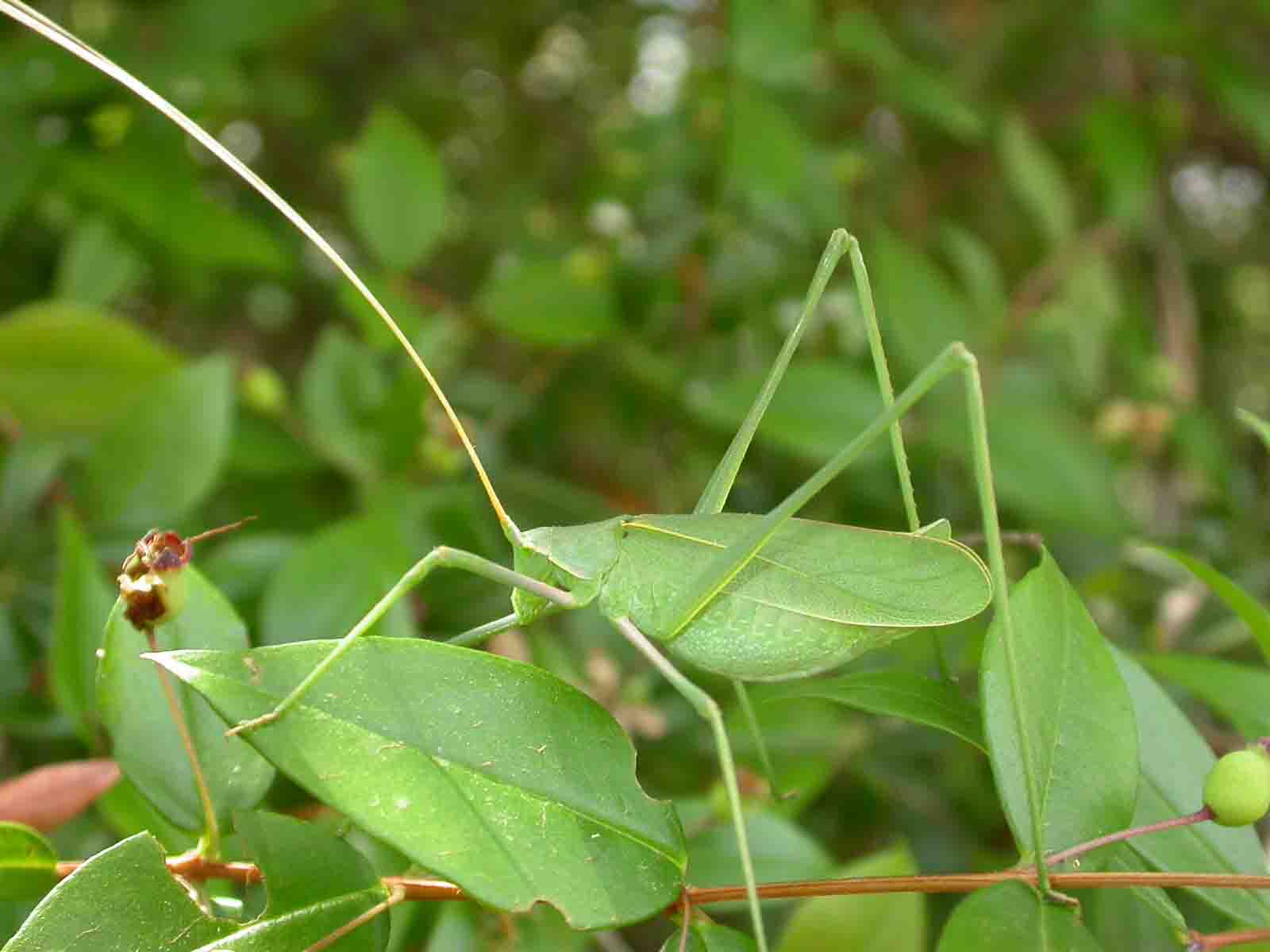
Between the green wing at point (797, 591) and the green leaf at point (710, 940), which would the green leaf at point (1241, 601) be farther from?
the green leaf at point (710, 940)

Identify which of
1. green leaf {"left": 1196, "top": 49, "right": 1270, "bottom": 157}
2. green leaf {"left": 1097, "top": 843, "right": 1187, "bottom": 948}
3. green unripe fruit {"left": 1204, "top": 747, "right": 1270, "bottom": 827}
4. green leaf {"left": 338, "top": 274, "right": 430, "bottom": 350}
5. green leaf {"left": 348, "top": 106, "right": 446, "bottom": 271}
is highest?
green leaf {"left": 1196, "top": 49, "right": 1270, "bottom": 157}

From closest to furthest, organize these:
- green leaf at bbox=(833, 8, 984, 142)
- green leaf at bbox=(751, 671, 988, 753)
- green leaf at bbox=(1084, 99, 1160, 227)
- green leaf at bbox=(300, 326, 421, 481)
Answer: green leaf at bbox=(751, 671, 988, 753) < green leaf at bbox=(300, 326, 421, 481) < green leaf at bbox=(833, 8, 984, 142) < green leaf at bbox=(1084, 99, 1160, 227)

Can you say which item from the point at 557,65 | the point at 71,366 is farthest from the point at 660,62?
the point at 71,366

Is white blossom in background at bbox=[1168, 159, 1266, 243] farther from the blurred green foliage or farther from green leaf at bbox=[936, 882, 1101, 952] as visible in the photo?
green leaf at bbox=[936, 882, 1101, 952]

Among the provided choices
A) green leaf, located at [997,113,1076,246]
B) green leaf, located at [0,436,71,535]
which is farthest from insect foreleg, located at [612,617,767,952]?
green leaf, located at [997,113,1076,246]

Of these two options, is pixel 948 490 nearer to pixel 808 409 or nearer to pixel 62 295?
pixel 808 409

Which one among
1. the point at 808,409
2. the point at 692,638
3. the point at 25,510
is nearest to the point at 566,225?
the point at 808,409
